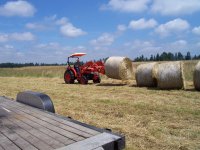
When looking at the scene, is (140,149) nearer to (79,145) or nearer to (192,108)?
(79,145)

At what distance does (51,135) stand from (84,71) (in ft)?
43.0

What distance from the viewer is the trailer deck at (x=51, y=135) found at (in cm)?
A: 306

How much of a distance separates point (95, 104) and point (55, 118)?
5019mm

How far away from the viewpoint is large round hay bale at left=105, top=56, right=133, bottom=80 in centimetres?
1491

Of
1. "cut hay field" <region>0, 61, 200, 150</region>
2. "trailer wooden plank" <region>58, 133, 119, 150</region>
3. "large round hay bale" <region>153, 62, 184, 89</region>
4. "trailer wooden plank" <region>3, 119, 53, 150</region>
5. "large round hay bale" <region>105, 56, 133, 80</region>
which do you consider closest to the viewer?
"trailer wooden plank" <region>58, 133, 119, 150</region>

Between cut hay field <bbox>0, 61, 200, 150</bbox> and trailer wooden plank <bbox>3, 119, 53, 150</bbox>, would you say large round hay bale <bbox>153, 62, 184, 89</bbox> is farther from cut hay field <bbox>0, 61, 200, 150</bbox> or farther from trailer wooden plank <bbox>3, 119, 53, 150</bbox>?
trailer wooden plank <bbox>3, 119, 53, 150</bbox>

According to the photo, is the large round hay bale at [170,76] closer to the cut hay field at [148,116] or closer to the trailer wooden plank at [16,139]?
the cut hay field at [148,116]

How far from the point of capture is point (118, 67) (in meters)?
14.8

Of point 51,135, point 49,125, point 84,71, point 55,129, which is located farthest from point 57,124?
point 84,71

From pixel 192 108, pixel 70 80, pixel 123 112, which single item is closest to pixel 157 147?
pixel 123 112

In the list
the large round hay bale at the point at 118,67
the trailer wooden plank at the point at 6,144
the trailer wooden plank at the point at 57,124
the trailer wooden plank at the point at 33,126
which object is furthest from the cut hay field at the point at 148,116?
the large round hay bale at the point at 118,67

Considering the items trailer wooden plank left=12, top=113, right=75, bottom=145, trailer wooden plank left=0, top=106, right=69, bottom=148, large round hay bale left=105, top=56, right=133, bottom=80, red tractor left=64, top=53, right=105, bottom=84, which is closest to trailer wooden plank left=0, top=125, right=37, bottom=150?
trailer wooden plank left=0, top=106, right=69, bottom=148

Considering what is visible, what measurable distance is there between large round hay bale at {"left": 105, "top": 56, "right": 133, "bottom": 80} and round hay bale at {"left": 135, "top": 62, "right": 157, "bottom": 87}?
1343mm

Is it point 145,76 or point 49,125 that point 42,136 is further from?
point 145,76
